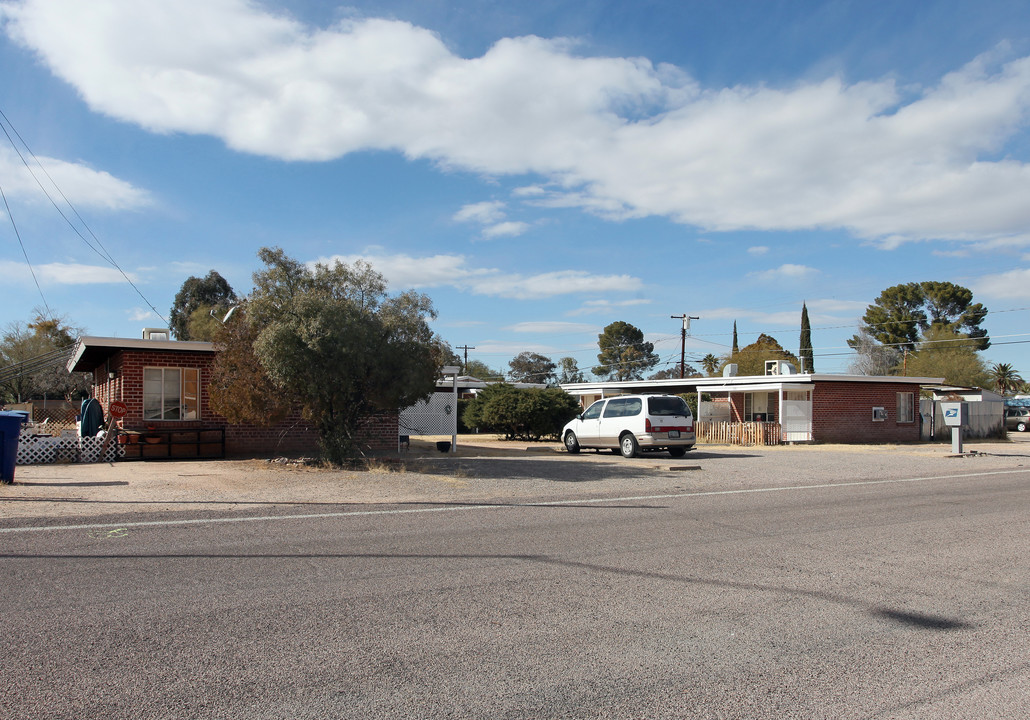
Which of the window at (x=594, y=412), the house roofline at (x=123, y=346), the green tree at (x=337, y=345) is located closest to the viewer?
the green tree at (x=337, y=345)

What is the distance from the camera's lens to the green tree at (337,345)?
46.6 ft

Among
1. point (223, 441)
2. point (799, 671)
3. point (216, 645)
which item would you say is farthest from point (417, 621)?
point (223, 441)

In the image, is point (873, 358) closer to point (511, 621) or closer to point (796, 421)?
point (796, 421)

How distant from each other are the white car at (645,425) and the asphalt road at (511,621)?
34.1 feet

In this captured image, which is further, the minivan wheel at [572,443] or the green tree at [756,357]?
the green tree at [756,357]

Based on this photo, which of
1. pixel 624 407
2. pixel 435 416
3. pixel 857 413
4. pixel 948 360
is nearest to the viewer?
pixel 624 407

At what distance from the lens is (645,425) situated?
19531 millimetres

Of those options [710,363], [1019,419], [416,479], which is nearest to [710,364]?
[710,363]

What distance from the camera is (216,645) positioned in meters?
4.62

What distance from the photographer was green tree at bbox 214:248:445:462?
46.6ft

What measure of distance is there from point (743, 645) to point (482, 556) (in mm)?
3029

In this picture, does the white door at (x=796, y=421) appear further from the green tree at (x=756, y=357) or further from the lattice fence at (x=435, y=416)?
the green tree at (x=756, y=357)

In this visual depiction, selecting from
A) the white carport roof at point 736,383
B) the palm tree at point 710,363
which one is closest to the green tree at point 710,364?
the palm tree at point 710,363

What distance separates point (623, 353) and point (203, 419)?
66941 mm
